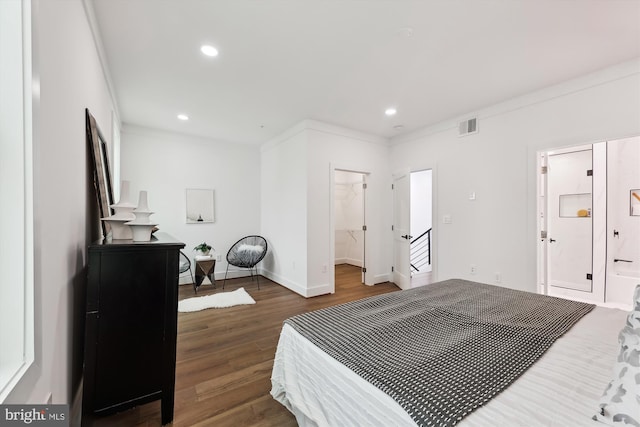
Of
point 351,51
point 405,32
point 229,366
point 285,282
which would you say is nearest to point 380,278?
point 285,282

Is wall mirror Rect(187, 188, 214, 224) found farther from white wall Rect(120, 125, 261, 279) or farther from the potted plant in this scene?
the potted plant

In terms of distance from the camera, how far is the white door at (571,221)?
13.3ft

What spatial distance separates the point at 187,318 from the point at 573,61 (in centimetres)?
499

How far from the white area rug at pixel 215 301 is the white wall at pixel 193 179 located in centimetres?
118

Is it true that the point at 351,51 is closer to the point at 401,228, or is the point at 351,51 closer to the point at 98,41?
the point at 98,41

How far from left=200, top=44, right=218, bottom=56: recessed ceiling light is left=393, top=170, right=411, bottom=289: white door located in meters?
3.32

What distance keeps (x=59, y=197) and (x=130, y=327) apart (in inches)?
31.2

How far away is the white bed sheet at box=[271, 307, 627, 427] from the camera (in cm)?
83

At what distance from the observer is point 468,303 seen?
1.84 m

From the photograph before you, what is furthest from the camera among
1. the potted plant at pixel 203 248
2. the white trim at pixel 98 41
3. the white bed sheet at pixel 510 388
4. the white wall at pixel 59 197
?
the potted plant at pixel 203 248

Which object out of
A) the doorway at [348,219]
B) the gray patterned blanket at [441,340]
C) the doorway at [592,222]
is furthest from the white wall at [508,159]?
the doorway at [348,219]

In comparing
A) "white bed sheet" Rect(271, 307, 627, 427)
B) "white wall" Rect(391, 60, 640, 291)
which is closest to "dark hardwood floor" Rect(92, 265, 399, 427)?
"white bed sheet" Rect(271, 307, 627, 427)

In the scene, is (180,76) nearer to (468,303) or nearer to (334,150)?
(334,150)

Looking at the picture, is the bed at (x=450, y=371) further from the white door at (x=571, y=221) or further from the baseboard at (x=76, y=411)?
the white door at (x=571, y=221)
